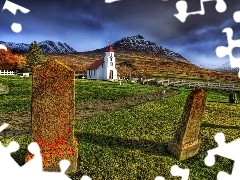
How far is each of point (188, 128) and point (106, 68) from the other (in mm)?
58857

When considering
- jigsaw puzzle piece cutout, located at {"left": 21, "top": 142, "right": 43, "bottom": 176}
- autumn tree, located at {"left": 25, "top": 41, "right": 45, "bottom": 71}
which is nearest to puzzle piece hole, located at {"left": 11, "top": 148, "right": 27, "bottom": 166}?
jigsaw puzzle piece cutout, located at {"left": 21, "top": 142, "right": 43, "bottom": 176}

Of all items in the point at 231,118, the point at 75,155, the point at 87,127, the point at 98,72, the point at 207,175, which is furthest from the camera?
the point at 98,72

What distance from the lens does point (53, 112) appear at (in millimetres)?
7785

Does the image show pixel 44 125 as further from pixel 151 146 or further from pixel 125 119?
pixel 125 119

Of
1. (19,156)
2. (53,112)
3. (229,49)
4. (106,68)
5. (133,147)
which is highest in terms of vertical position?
(106,68)

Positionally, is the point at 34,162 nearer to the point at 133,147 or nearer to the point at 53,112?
the point at 53,112

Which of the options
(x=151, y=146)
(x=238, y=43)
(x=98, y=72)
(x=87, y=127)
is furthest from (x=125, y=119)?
(x=98, y=72)

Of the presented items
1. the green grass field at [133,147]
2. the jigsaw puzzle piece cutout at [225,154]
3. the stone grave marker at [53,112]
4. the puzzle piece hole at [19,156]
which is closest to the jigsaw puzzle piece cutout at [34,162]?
the stone grave marker at [53,112]

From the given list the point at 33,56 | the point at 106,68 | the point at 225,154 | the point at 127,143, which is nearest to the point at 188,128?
the point at 225,154

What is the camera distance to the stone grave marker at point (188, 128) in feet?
33.4

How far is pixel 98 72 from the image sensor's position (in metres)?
70.0

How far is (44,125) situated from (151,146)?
4.39 meters

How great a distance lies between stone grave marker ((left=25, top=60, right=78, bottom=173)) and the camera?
7.59 meters

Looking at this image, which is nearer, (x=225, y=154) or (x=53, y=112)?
(x=53, y=112)
